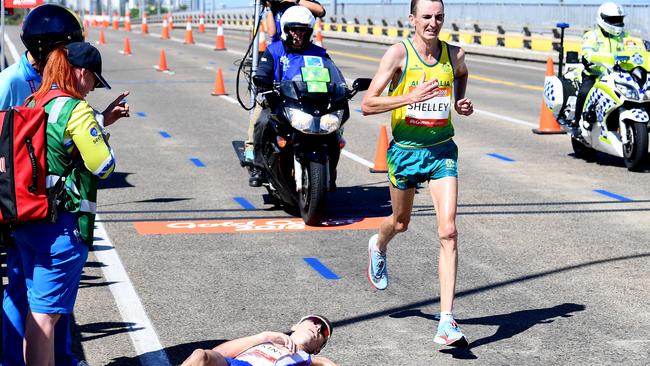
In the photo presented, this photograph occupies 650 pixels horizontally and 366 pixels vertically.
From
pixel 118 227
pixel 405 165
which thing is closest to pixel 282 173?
pixel 118 227

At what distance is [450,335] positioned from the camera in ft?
23.3

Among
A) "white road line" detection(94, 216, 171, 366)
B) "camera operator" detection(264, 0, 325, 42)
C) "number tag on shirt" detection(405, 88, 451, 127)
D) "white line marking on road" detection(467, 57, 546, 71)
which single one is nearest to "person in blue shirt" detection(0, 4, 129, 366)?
"white road line" detection(94, 216, 171, 366)

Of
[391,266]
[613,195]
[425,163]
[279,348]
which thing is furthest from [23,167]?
[613,195]

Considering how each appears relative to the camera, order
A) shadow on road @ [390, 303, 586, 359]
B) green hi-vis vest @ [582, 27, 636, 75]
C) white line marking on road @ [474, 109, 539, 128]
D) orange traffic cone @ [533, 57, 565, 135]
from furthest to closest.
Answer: white line marking on road @ [474, 109, 539, 128]
orange traffic cone @ [533, 57, 565, 135]
green hi-vis vest @ [582, 27, 636, 75]
shadow on road @ [390, 303, 586, 359]

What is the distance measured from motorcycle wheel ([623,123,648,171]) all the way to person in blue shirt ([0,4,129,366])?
924 cm

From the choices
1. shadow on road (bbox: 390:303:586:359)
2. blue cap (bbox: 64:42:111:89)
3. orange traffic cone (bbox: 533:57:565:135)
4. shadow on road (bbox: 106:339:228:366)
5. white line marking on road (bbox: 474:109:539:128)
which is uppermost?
blue cap (bbox: 64:42:111:89)

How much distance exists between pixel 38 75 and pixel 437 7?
8.04 feet

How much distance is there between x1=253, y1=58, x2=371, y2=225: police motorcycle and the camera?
11.0m

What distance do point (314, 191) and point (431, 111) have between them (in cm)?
334

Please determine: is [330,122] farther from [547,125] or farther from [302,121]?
[547,125]

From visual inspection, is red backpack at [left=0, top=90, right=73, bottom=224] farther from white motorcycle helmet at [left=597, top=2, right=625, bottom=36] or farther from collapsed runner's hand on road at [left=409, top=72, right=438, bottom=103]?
white motorcycle helmet at [left=597, top=2, right=625, bottom=36]

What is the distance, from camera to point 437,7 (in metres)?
7.62

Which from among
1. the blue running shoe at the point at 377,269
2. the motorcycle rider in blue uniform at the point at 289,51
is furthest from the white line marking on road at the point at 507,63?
the blue running shoe at the point at 377,269

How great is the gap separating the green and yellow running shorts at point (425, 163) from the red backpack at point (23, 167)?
2885 millimetres
